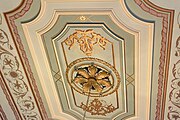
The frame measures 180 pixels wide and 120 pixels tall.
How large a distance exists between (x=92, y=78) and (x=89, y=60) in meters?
0.19

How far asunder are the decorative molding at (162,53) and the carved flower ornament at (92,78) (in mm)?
420

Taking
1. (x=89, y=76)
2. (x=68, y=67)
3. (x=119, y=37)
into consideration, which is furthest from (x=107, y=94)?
(x=119, y=37)

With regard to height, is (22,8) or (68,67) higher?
(22,8)

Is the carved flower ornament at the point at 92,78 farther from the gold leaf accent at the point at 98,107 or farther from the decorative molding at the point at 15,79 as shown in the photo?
the decorative molding at the point at 15,79

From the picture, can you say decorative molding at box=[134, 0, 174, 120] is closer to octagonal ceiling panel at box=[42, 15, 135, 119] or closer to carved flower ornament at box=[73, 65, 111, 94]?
octagonal ceiling panel at box=[42, 15, 135, 119]

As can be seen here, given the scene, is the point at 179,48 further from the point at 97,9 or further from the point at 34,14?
the point at 34,14

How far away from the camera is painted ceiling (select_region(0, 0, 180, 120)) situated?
2.05 m

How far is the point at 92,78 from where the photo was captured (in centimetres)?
251

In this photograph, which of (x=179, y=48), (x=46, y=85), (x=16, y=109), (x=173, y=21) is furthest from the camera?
(x=16, y=109)

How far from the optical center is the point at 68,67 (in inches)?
97.5

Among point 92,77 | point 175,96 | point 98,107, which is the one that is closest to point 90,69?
point 92,77

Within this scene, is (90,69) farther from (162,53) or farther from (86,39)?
(162,53)

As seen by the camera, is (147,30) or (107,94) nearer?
(147,30)

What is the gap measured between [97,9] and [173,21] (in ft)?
1.63
